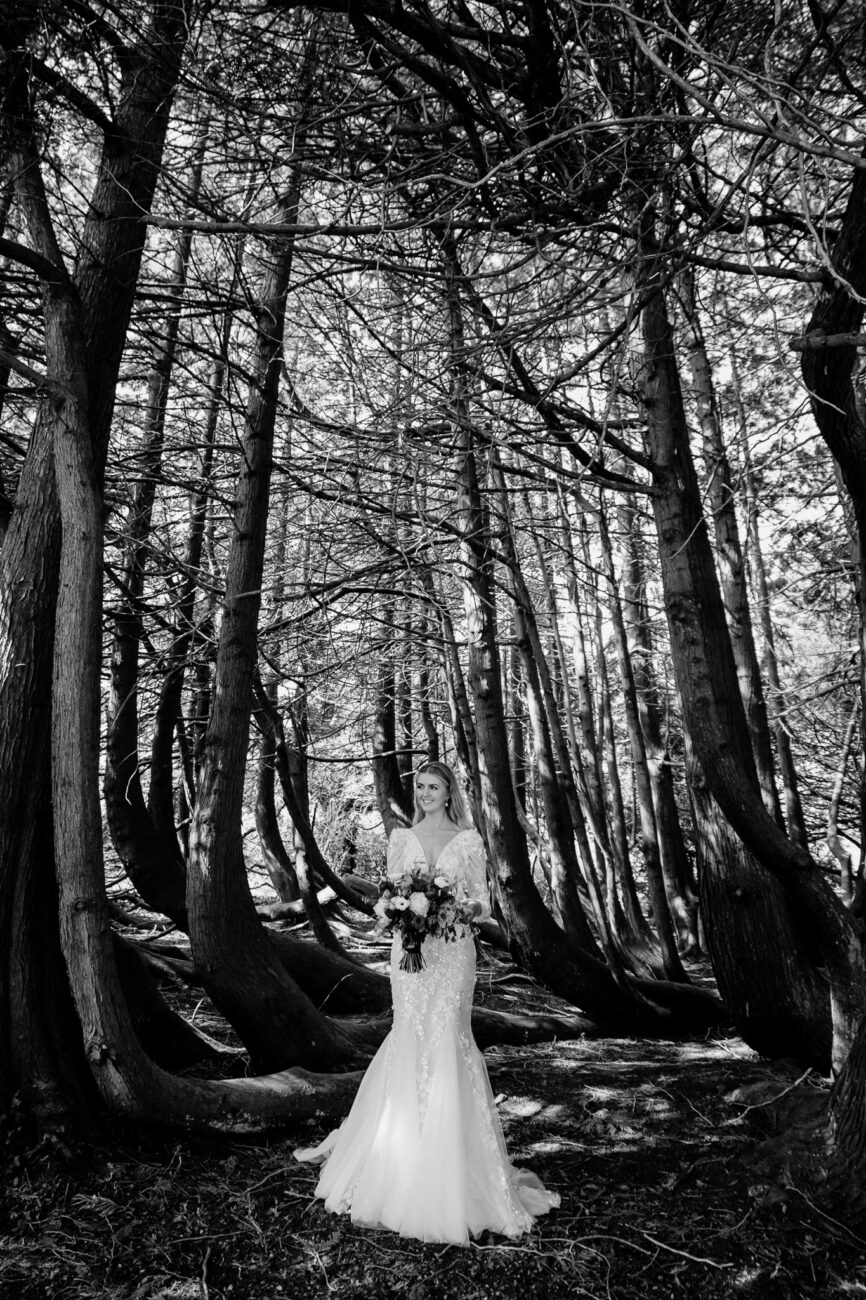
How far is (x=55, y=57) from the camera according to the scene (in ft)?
14.3

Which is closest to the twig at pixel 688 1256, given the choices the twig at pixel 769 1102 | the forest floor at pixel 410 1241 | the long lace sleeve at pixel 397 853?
the forest floor at pixel 410 1241

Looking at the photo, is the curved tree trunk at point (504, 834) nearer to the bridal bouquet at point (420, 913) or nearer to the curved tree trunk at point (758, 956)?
the curved tree trunk at point (758, 956)

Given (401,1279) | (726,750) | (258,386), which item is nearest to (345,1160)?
(401,1279)

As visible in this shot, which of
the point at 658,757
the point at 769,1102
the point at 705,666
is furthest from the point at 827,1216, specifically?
the point at 658,757

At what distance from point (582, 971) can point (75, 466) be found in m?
6.22

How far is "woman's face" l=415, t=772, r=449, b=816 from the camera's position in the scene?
16.8 ft

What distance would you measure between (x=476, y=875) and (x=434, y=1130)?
1.26 m

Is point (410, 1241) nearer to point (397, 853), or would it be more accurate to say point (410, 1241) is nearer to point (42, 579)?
point (397, 853)

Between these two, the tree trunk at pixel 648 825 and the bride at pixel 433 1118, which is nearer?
the bride at pixel 433 1118

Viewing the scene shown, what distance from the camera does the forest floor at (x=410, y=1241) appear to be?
135 inches

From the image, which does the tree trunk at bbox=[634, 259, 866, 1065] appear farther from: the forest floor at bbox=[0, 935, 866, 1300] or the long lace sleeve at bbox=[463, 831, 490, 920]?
the long lace sleeve at bbox=[463, 831, 490, 920]

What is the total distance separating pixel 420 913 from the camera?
15.4 ft

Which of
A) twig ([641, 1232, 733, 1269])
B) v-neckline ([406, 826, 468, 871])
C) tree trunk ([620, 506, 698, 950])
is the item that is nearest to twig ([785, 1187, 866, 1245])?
twig ([641, 1232, 733, 1269])

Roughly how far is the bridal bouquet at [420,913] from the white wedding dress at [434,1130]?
0.07m
